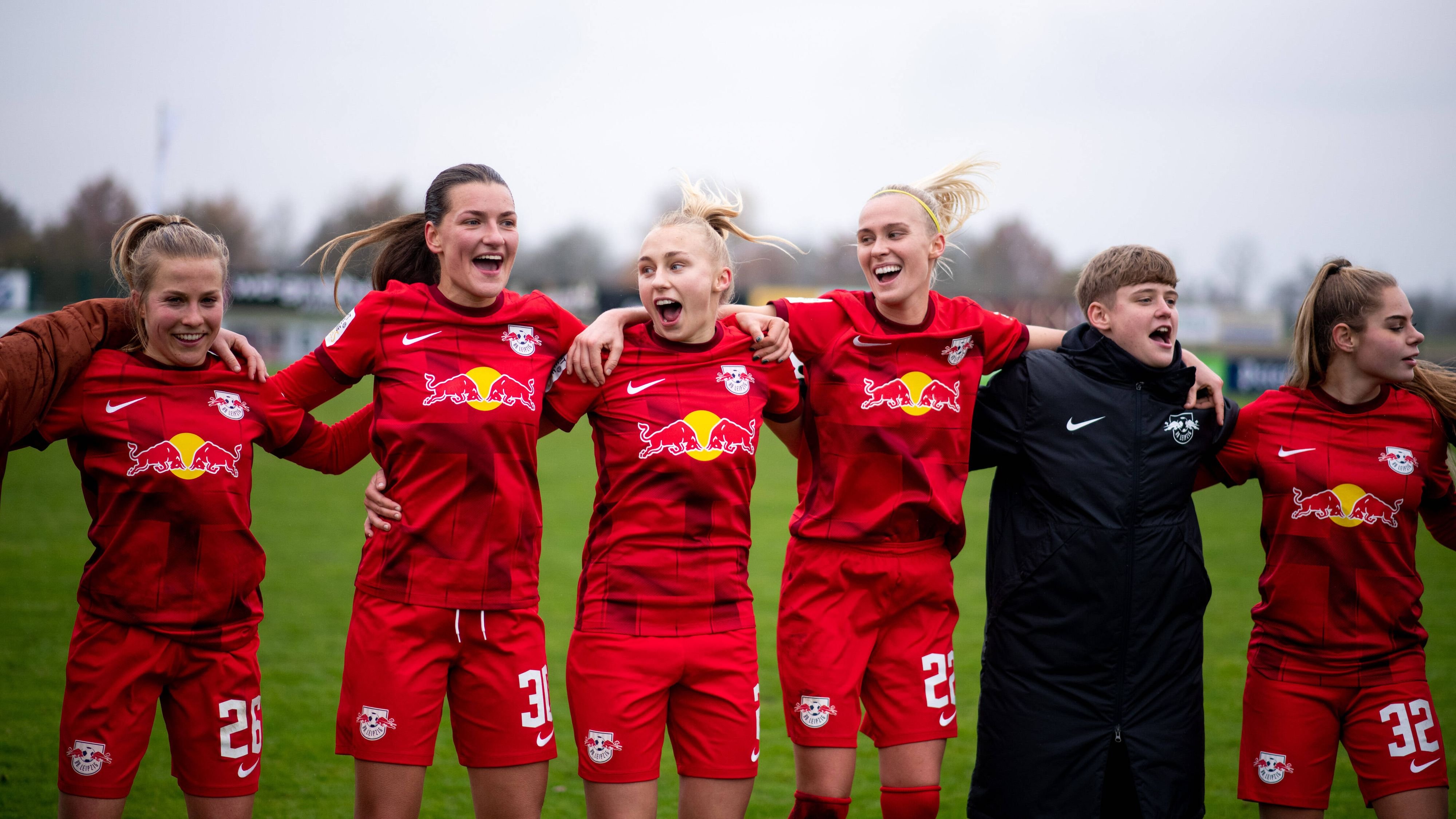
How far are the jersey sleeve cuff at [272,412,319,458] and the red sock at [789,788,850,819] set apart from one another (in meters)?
2.12

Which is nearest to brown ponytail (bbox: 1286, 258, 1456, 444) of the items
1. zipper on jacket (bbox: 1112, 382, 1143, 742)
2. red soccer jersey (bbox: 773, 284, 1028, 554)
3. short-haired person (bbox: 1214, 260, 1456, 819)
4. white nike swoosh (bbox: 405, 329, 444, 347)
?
short-haired person (bbox: 1214, 260, 1456, 819)

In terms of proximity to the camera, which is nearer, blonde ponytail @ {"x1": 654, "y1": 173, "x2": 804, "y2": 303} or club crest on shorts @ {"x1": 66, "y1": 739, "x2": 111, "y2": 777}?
club crest on shorts @ {"x1": 66, "y1": 739, "x2": 111, "y2": 777}

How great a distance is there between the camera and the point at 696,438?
135 inches

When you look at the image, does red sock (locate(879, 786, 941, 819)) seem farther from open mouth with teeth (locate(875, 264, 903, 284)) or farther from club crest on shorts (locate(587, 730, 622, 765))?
open mouth with teeth (locate(875, 264, 903, 284))

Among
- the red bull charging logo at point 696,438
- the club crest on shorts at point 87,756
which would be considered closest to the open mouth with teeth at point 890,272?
the red bull charging logo at point 696,438

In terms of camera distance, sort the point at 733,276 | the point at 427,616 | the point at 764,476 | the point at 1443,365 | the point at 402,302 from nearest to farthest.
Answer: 1. the point at 427,616
2. the point at 402,302
3. the point at 733,276
4. the point at 1443,365
5. the point at 764,476

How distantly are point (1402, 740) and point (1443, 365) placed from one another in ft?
5.16

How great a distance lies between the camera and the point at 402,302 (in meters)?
3.51

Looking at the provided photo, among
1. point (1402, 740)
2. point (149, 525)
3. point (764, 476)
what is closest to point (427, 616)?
point (149, 525)

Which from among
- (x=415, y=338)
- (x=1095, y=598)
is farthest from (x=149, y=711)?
(x=1095, y=598)

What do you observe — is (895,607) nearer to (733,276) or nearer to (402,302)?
(733,276)

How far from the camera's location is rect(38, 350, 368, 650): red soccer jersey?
3.30 m

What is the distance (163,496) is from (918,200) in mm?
2804

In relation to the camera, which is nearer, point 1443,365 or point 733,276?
point 733,276
